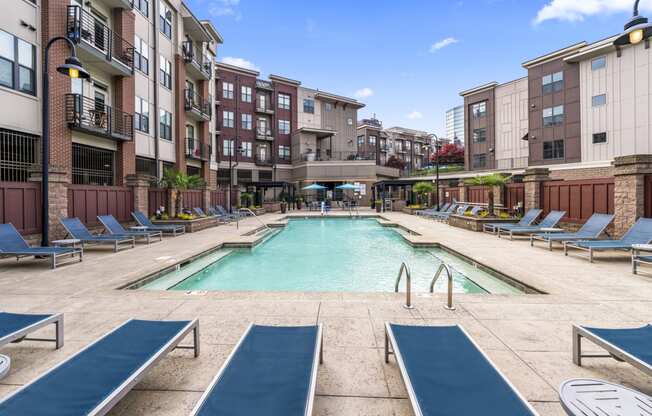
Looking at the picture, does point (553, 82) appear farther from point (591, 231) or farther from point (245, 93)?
point (245, 93)

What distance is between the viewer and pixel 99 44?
15.9 metres

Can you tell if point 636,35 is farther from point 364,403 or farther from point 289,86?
point 289,86

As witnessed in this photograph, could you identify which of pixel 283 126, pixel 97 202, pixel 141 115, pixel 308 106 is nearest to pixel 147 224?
pixel 97 202

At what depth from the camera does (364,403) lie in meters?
2.69

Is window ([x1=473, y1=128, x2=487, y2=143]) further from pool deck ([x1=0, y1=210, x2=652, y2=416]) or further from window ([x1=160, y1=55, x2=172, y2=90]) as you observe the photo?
pool deck ([x1=0, y1=210, x2=652, y2=416])

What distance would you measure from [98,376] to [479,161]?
42.5 metres

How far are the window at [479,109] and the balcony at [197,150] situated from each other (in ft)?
101

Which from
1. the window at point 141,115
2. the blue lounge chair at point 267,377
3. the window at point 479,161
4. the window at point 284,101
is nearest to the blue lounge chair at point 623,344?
the blue lounge chair at point 267,377

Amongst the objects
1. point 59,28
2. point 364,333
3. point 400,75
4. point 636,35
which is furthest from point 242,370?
point 400,75

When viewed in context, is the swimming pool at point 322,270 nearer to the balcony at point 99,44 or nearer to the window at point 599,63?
the balcony at point 99,44

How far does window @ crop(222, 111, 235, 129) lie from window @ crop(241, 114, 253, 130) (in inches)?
51.4

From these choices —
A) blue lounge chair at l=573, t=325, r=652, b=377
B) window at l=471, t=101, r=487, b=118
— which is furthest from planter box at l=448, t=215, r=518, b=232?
window at l=471, t=101, r=487, b=118

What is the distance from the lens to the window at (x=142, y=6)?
18.6 metres

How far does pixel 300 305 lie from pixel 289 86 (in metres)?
43.0
